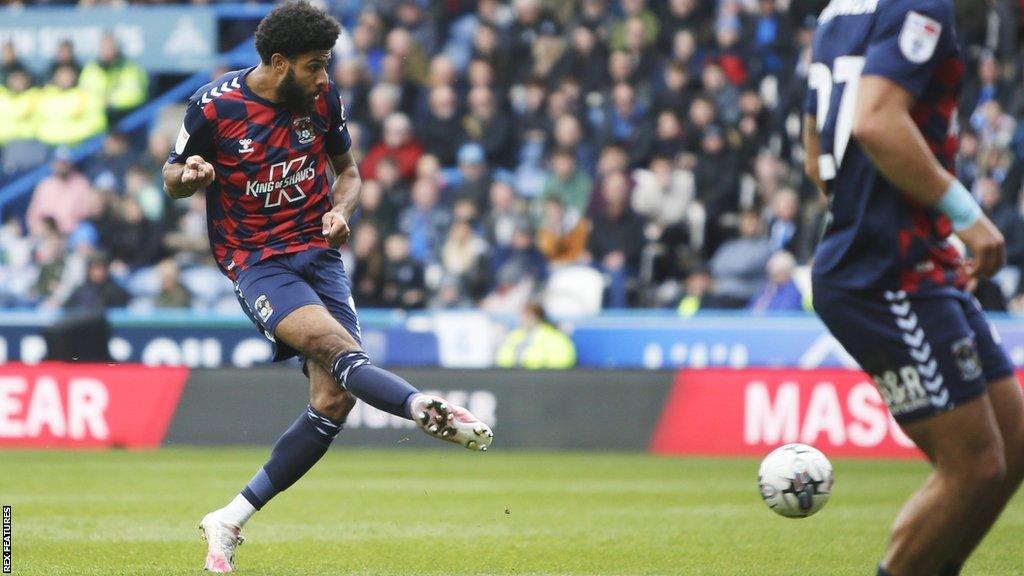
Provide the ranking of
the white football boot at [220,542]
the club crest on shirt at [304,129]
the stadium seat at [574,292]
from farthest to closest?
the stadium seat at [574,292]
the club crest on shirt at [304,129]
the white football boot at [220,542]

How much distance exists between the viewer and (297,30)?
690 centimetres

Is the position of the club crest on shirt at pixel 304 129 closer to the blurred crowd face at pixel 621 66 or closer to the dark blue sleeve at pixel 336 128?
the dark blue sleeve at pixel 336 128

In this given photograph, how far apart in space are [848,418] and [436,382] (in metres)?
3.82

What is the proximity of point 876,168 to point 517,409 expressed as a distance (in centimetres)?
1021

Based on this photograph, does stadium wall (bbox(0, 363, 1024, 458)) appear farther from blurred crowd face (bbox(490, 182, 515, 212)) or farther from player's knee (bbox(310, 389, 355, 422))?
player's knee (bbox(310, 389, 355, 422))

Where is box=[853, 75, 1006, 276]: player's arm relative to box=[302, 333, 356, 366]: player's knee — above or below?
above

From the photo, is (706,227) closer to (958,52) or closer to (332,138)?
(332,138)

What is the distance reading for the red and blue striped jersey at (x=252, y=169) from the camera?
7.20 meters

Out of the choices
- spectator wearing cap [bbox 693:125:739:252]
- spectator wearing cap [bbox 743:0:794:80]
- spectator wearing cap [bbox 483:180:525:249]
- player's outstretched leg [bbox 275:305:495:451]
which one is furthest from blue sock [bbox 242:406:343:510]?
spectator wearing cap [bbox 743:0:794:80]

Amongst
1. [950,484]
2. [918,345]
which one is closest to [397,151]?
[918,345]

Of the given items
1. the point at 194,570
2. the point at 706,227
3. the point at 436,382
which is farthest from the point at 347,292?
the point at 706,227

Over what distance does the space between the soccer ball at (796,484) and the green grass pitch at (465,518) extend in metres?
0.30

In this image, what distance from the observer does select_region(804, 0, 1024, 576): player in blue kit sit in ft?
15.2

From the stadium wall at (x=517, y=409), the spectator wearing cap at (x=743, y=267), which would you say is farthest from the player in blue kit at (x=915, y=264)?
the spectator wearing cap at (x=743, y=267)
